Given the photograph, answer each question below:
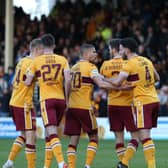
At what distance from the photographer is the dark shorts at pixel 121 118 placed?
15.1 meters

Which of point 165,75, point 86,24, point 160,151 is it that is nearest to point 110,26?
point 86,24

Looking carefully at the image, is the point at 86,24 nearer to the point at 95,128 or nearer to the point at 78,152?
the point at 78,152


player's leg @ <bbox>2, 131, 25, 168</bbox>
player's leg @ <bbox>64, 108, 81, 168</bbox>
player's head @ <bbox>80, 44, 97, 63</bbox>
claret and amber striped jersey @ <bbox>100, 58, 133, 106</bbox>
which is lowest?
player's leg @ <bbox>2, 131, 25, 168</bbox>

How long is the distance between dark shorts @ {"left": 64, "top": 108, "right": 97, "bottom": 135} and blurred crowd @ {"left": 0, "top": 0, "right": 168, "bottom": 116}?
31.7 feet

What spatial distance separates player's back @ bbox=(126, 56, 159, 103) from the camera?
1435 centimetres

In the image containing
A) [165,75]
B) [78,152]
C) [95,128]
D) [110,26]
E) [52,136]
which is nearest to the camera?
[52,136]

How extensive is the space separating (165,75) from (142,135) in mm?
11983

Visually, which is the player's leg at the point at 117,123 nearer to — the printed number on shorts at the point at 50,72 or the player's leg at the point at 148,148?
the player's leg at the point at 148,148

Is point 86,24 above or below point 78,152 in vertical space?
above

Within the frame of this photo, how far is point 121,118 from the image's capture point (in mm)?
15195

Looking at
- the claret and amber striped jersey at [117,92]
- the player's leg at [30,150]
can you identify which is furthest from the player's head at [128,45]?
the player's leg at [30,150]

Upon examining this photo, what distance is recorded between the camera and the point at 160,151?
19500 mm

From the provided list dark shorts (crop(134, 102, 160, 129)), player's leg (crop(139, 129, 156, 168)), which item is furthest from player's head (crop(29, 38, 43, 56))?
player's leg (crop(139, 129, 156, 168))

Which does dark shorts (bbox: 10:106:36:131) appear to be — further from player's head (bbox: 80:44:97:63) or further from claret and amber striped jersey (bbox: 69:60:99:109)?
player's head (bbox: 80:44:97:63)
